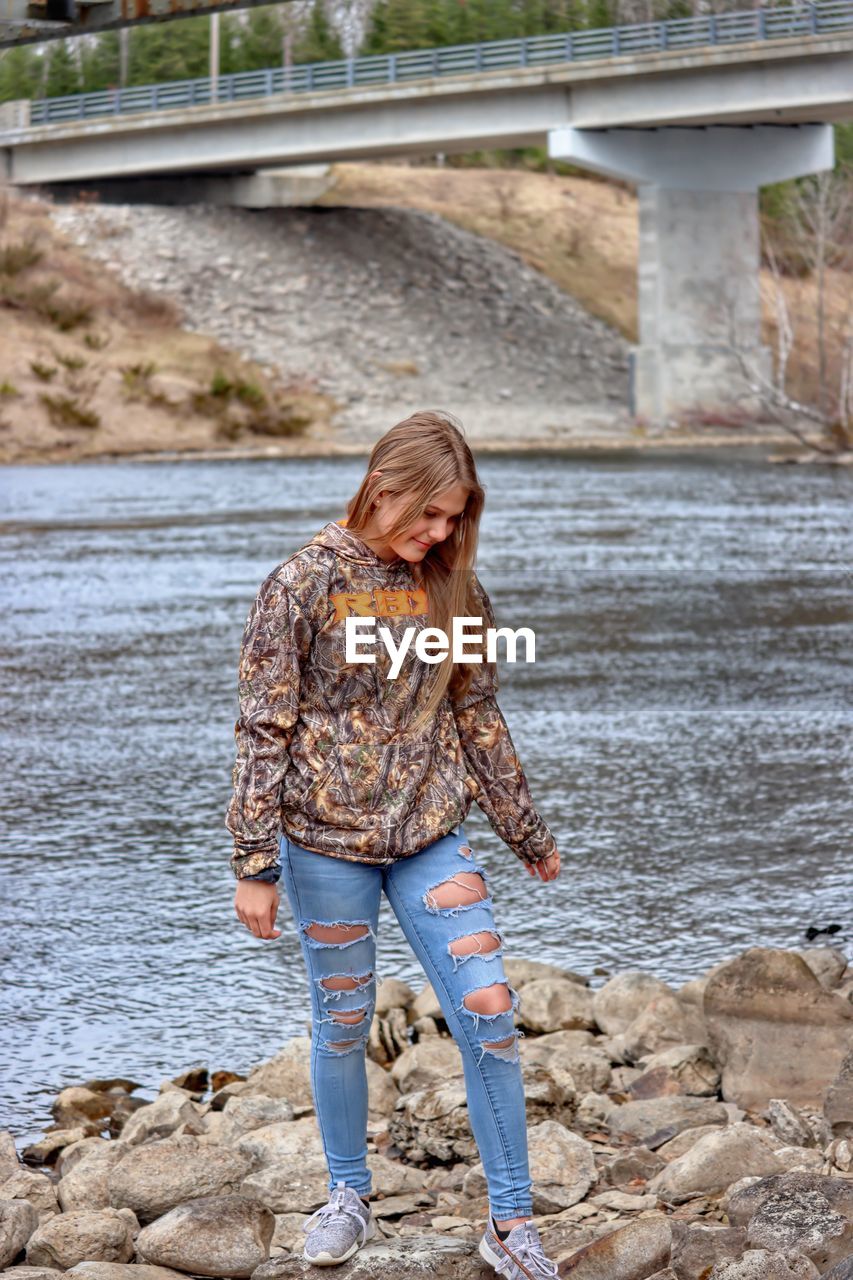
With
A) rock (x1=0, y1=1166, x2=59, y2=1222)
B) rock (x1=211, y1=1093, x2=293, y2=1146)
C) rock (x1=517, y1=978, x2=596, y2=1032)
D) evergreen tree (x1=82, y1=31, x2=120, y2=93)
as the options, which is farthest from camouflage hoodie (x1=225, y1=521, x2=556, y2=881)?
evergreen tree (x1=82, y1=31, x2=120, y2=93)

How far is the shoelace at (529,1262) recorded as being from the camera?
11.6ft

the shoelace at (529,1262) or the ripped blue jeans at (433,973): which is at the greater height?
the ripped blue jeans at (433,973)

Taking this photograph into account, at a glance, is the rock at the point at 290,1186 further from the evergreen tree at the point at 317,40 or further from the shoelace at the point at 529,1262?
the evergreen tree at the point at 317,40

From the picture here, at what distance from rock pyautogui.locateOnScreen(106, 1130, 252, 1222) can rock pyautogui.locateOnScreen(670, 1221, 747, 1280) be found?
1.29 m

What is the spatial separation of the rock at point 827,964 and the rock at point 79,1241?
287cm

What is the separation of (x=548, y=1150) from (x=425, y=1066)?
899 mm

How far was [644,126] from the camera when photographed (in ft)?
159

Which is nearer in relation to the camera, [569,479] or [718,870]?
[718,870]

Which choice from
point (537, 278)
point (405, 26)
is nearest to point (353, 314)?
point (537, 278)

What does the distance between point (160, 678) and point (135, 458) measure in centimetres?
2975

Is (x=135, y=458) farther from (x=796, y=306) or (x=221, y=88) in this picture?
(x=796, y=306)

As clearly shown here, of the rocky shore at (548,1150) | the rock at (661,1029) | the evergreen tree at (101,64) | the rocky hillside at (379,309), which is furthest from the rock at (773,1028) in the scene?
the evergreen tree at (101,64)

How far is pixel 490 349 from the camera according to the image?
55.5 m

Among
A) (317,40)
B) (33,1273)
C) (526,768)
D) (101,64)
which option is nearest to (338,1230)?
(33,1273)
